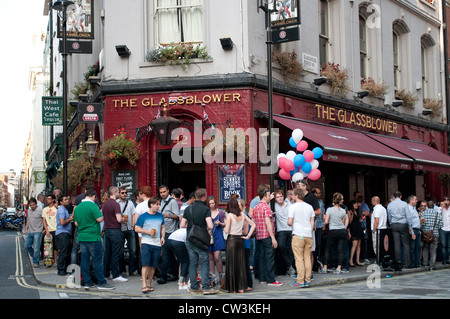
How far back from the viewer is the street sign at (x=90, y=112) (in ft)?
53.9

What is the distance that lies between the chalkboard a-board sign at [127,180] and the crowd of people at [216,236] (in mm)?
1795

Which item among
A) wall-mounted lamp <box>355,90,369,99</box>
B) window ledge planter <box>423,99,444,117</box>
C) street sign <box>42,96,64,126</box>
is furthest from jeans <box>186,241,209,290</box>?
window ledge planter <box>423,99,444,117</box>

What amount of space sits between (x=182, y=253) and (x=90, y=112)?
6.09 m

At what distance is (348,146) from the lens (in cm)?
1722

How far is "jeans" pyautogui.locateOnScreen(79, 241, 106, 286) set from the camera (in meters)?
11.8

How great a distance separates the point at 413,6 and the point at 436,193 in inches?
323

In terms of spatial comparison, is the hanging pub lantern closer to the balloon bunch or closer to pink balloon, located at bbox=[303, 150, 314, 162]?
the balloon bunch

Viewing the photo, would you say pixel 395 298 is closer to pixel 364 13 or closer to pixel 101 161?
pixel 101 161

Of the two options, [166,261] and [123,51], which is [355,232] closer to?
[166,261]

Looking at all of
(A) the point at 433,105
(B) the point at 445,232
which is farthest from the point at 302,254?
(A) the point at 433,105

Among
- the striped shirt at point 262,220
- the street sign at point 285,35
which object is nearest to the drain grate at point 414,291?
the striped shirt at point 262,220

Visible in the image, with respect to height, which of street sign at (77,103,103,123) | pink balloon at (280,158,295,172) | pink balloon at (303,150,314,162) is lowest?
pink balloon at (280,158,295,172)

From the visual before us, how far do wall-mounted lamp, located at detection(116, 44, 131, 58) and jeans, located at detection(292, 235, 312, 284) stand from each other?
7792 mm

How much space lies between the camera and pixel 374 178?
80.5 ft
